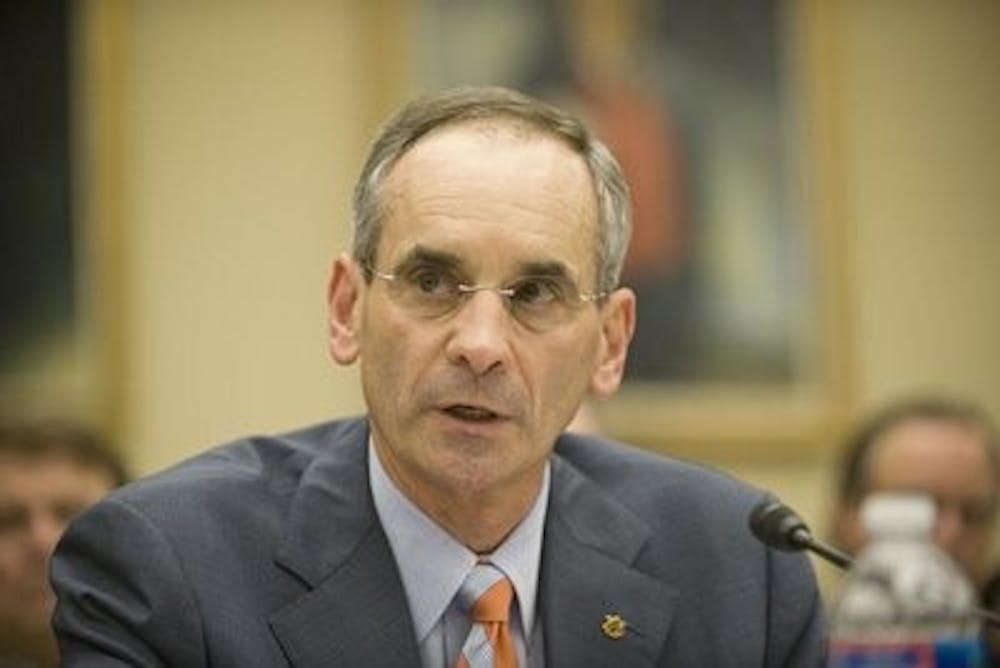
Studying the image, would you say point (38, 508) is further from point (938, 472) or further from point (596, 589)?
point (596, 589)

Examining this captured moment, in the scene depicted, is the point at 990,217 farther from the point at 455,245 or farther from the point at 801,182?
the point at 455,245

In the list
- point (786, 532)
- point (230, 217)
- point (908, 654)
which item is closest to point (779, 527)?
point (786, 532)

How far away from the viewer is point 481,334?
332 cm

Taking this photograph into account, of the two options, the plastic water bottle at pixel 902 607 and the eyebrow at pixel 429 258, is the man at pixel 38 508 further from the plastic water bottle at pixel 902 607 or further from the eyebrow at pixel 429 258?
the plastic water bottle at pixel 902 607

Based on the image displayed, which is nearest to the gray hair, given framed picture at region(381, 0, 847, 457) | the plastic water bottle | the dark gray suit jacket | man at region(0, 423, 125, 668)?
the dark gray suit jacket

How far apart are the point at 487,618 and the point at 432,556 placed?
12cm

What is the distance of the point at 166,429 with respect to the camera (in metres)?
7.61

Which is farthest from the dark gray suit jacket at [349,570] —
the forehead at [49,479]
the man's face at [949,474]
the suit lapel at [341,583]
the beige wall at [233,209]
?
the beige wall at [233,209]

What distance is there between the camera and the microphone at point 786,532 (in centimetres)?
312

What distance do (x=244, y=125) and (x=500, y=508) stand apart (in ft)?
14.0

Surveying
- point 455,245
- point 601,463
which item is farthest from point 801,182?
point 455,245

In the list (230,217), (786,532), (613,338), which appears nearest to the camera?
(786,532)

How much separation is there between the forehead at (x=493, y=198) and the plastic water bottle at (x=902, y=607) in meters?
0.68

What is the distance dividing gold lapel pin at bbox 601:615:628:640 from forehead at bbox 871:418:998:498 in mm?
2241
